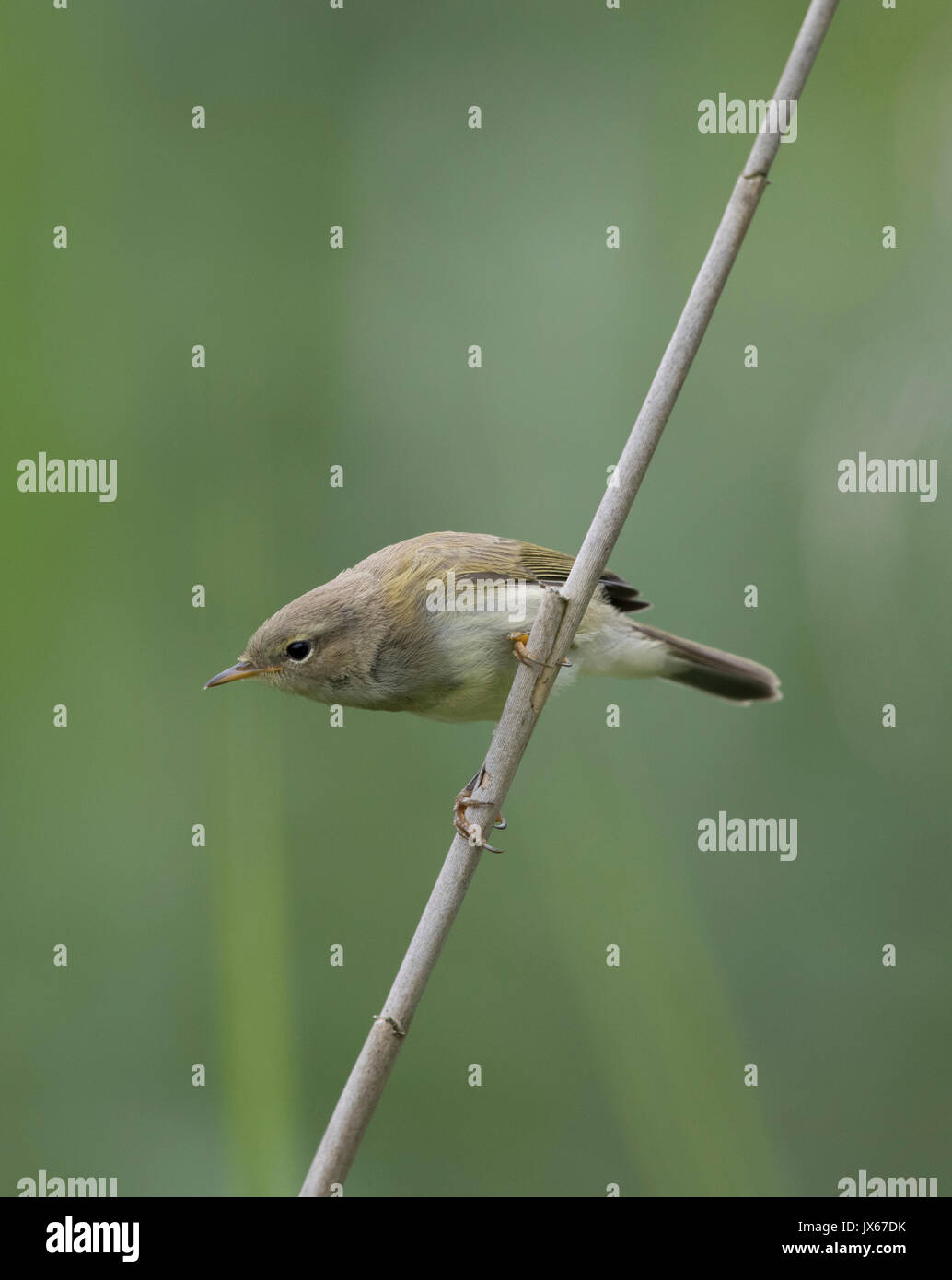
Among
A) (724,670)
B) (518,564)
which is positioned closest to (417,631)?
(518,564)

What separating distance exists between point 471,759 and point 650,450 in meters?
2.39

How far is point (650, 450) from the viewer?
2.47 meters

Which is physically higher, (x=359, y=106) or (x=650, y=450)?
(x=359, y=106)

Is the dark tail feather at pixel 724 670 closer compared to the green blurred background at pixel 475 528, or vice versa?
the green blurred background at pixel 475 528

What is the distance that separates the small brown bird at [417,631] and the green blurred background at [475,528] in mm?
367

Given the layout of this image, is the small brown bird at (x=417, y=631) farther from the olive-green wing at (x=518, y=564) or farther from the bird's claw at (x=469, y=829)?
the bird's claw at (x=469, y=829)

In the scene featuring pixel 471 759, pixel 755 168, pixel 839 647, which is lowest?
pixel 471 759

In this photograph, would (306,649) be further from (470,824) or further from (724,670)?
(724,670)

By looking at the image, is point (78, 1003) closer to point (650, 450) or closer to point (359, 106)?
point (650, 450)

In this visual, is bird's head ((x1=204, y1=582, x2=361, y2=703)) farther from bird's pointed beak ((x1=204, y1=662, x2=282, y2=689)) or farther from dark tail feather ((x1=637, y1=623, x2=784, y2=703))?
dark tail feather ((x1=637, y1=623, x2=784, y2=703))

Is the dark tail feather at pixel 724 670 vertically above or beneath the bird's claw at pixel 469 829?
above

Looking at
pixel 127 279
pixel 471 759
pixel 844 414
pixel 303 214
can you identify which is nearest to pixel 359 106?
pixel 303 214

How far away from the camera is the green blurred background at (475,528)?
13.7ft

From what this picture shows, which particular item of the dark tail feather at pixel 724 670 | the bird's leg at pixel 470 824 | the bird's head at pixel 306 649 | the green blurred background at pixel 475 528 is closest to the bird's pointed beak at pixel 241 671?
the bird's head at pixel 306 649
